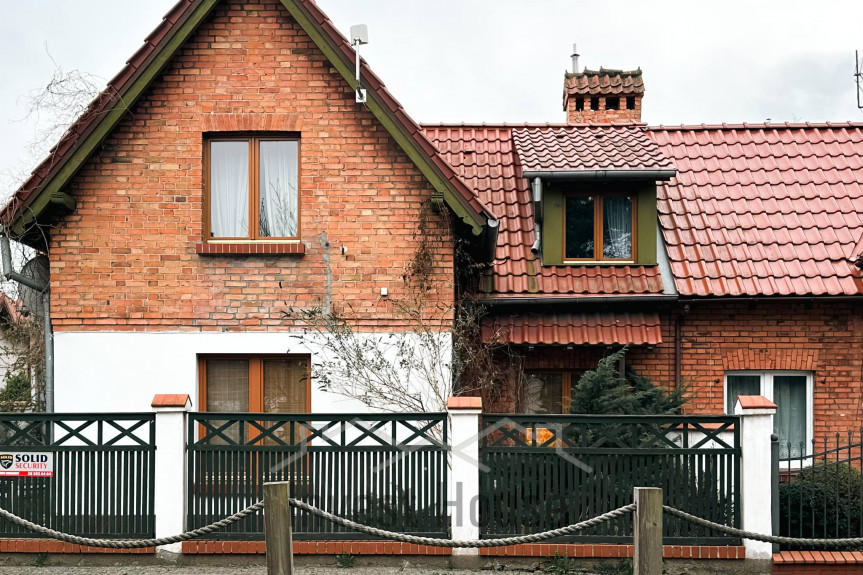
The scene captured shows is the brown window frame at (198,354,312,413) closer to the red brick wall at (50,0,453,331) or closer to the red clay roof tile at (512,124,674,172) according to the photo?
the red brick wall at (50,0,453,331)

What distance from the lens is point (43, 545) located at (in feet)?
27.6

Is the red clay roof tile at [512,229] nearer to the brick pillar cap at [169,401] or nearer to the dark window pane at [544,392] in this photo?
the dark window pane at [544,392]

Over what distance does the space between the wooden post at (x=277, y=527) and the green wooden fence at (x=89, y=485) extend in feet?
8.69

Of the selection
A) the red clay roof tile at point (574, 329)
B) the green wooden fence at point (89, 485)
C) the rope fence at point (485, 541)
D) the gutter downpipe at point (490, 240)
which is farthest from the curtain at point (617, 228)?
the green wooden fence at point (89, 485)

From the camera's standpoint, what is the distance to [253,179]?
10.3 meters

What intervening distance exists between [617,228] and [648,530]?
6.33 meters

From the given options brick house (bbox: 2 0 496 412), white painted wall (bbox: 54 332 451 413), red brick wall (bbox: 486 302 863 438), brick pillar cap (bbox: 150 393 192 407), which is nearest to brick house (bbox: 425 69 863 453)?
red brick wall (bbox: 486 302 863 438)

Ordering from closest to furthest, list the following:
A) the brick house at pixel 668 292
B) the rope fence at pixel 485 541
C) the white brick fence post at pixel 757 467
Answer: the rope fence at pixel 485 541, the white brick fence post at pixel 757 467, the brick house at pixel 668 292

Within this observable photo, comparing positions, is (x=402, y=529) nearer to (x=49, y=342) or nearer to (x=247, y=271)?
(x=247, y=271)

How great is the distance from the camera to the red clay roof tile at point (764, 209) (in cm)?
1141

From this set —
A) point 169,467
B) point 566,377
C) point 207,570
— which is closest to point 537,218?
point 566,377

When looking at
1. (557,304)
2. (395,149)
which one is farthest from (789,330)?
(395,149)

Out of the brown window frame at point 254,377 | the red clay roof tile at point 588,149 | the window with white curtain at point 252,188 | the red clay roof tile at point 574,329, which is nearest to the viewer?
the brown window frame at point 254,377

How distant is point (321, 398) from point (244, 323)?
1.33 meters
